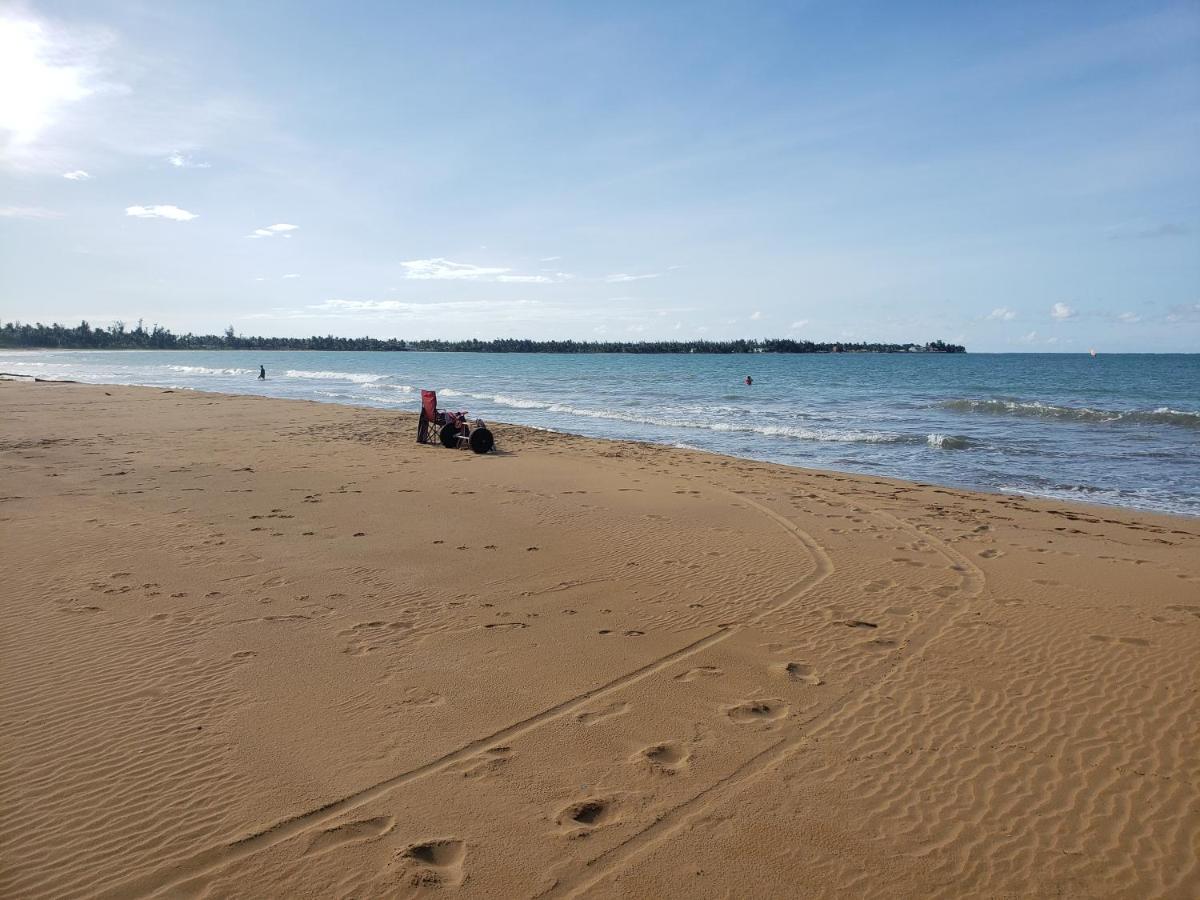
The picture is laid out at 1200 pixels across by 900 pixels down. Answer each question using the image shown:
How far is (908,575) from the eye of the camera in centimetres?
742

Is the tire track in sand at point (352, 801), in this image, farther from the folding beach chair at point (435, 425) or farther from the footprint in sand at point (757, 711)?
the folding beach chair at point (435, 425)

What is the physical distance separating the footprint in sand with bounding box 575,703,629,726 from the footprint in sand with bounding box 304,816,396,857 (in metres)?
1.33

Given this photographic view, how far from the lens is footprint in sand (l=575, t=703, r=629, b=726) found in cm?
435

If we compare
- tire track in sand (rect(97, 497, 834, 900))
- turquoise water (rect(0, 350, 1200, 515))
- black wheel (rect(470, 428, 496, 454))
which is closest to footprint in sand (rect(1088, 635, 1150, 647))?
tire track in sand (rect(97, 497, 834, 900))

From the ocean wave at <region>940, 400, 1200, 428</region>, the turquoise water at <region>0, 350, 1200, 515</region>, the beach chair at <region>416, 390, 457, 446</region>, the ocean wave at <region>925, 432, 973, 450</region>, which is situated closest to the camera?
the turquoise water at <region>0, 350, 1200, 515</region>

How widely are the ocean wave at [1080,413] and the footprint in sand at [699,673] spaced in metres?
24.4

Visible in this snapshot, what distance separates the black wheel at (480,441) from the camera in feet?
49.9

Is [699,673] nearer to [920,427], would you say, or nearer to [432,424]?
[432,424]

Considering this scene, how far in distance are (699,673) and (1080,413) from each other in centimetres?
2595

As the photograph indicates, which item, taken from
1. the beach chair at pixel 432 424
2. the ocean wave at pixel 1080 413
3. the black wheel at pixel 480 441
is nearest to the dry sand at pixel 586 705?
the black wheel at pixel 480 441

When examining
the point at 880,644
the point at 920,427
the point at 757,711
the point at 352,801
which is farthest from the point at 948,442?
the point at 352,801

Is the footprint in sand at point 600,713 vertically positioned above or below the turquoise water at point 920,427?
below

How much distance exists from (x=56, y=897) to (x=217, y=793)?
2.39 feet

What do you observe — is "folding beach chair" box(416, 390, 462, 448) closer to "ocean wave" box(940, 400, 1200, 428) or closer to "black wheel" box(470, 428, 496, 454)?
"black wheel" box(470, 428, 496, 454)
